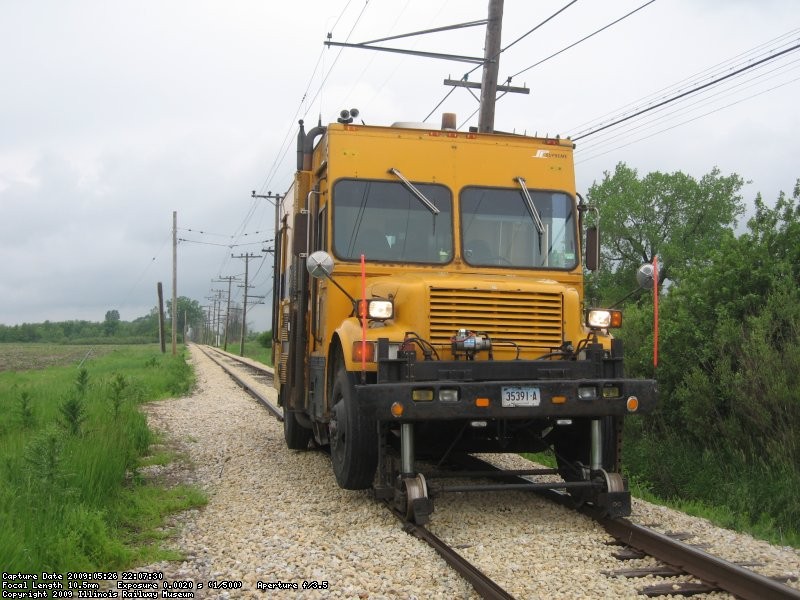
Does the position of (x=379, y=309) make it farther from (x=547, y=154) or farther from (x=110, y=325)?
(x=110, y=325)

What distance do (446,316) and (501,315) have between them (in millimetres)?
467

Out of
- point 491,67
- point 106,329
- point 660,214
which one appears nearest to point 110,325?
point 106,329

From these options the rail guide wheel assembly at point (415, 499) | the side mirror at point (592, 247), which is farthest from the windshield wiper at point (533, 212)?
the rail guide wheel assembly at point (415, 499)

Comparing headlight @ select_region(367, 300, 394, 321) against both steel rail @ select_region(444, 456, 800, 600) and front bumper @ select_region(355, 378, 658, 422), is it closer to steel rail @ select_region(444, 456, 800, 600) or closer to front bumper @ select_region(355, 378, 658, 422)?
front bumper @ select_region(355, 378, 658, 422)

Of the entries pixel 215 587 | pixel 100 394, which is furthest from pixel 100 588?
pixel 100 394

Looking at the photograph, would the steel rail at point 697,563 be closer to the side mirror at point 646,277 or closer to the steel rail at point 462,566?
the steel rail at point 462,566

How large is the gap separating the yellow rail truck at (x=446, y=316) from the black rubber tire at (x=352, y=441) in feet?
0.05

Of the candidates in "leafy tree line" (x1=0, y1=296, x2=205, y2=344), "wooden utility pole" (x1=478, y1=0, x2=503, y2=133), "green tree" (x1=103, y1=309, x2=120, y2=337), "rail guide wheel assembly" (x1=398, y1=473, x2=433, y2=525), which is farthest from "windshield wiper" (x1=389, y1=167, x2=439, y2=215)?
"green tree" (x1=103, y1=309, x2=120, y2=337)

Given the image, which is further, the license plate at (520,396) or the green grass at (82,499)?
the license plate at (520,396)

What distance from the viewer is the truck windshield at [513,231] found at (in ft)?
24.8

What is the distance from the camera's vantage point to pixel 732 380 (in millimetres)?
9641

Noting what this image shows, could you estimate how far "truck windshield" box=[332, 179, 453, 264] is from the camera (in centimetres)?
748

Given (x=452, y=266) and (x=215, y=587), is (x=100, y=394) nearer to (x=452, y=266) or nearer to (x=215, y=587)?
(x=452, y=266)

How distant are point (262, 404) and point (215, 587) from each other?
13.0 metres
